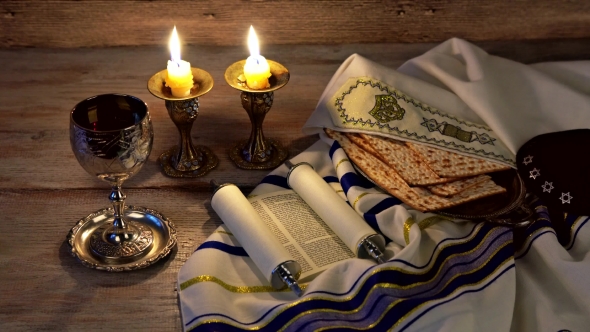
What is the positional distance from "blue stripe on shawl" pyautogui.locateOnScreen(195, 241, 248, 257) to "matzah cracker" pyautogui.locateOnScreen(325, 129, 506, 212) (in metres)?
0.22

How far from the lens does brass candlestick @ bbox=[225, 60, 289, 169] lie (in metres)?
0.97

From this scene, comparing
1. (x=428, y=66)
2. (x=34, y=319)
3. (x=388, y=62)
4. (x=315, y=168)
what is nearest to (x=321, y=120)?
(x=315, y=168)

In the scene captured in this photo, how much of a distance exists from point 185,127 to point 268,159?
0.14 m

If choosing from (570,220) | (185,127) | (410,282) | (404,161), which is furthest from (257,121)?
(570,220)

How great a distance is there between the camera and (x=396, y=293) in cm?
77

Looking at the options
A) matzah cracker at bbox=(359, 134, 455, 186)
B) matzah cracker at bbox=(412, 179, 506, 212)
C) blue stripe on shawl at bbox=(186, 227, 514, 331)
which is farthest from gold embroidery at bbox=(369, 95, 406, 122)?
blue stripe on shawl at bbox=(186, 227, 514, 331)

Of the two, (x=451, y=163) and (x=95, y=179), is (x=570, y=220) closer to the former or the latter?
(x=451, y=163)

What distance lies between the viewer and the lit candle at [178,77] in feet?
3.03

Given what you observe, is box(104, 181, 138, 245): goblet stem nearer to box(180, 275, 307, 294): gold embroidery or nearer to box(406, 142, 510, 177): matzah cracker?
box(180, 275, 307, 294): gold embroidery

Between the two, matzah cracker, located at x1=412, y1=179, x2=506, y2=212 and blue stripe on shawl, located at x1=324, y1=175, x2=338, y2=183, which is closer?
matzah cracker, located at x1=412, y1=179, x2=506, y2=212

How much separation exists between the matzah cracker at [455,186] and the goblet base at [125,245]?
1.19 ft

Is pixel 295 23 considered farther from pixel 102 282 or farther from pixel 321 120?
pixel 102 282

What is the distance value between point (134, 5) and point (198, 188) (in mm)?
522

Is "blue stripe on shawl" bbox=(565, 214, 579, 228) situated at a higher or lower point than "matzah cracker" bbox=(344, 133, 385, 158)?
lower
